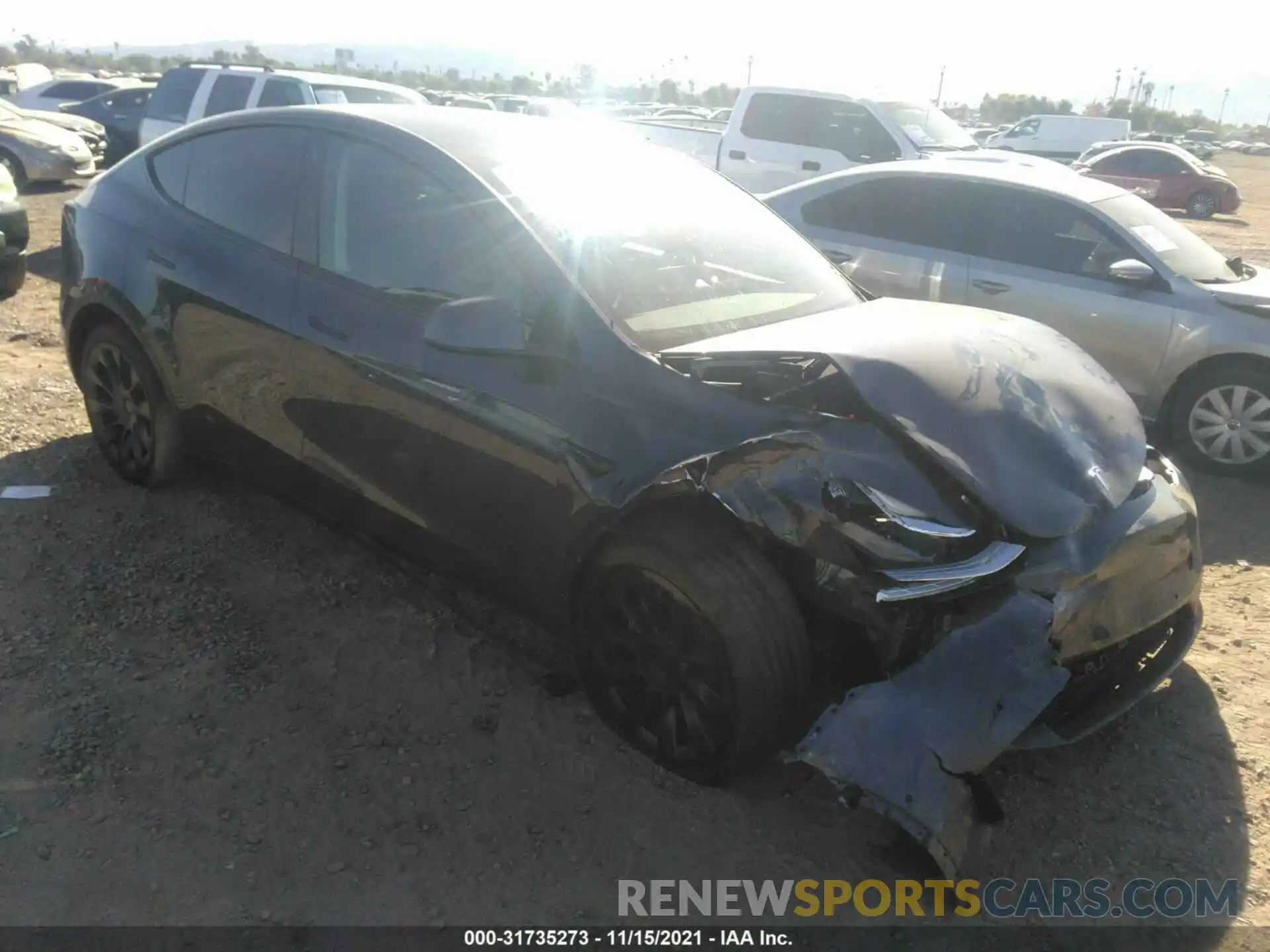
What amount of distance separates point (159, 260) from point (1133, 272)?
16.4 ft

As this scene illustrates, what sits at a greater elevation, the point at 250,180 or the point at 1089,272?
the point at 250,180

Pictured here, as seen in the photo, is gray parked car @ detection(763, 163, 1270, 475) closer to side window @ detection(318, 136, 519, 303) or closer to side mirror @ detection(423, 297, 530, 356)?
side window @ detection(318, 136, 519, 303)

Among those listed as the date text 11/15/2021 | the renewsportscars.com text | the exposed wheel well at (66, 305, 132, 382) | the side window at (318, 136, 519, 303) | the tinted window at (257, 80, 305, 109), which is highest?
the tinted window at (257, 80, 305, 109)

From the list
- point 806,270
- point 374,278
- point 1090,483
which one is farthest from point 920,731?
point 374,278

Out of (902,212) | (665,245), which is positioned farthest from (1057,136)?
(665,245)

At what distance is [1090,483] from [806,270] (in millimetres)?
1504

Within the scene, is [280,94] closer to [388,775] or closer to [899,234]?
[899,234]

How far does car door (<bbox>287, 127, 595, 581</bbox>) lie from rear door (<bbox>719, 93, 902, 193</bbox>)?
8.73 metres

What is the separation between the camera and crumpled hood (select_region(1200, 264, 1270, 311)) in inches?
223

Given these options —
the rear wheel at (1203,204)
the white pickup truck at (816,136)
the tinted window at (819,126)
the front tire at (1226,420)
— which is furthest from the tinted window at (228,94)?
the rear wheel at (1203,204)

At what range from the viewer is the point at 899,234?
22.0 ft

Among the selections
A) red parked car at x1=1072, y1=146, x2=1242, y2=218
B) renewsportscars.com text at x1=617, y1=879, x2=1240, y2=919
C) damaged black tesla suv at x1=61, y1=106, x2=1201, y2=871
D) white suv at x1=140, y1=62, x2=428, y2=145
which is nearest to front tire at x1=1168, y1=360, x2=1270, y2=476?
→ damaged black tesla suv at x1=61, y1=106, x2=1201, y2=871

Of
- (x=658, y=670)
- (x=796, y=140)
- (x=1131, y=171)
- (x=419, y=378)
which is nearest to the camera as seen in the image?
(x=658, y=670)

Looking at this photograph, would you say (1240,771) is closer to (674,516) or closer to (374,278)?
(674,516)
